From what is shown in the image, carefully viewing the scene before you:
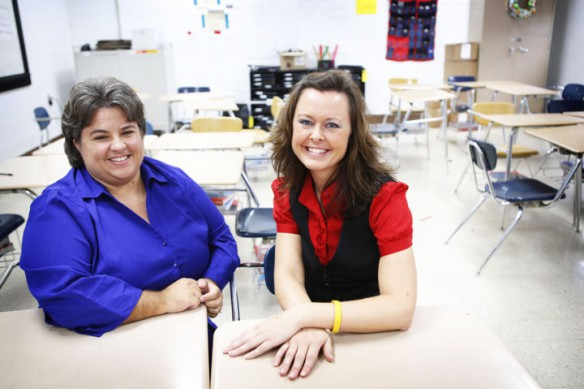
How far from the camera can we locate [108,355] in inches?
40.4

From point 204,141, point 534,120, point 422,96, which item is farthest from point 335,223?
point 422,96

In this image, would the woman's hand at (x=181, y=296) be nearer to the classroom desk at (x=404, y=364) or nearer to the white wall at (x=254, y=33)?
the classroom desk at (x=404, y=364)

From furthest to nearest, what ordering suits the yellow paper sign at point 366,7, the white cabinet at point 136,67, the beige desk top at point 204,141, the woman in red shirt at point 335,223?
the yellow paper sign at point 366,7 < the white cabinet at point 136,67 < the beige desk top at point 204,141 < the woman in red shirt at point 335,223

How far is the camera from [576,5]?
7.01 m

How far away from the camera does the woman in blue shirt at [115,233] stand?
1.13 m

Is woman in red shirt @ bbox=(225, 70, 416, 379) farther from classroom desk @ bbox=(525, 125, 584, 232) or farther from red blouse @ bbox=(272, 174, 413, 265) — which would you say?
classroom desk @ bbox=(525, 125, 584, 232)

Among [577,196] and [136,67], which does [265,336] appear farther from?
[136,67]

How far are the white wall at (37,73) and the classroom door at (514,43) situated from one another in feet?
21.1

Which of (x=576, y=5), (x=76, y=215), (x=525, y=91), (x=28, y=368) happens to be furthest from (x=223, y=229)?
(x=576, y=5)

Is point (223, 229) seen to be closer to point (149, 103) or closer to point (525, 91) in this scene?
point (525, 91)

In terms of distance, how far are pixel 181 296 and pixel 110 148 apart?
47 cm

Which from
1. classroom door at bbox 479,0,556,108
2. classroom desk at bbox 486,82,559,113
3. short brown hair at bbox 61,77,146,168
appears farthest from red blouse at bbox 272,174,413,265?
classroom door at bbox 479,0,556,108

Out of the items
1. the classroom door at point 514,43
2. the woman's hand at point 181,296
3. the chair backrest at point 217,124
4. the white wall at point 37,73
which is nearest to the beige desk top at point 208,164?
the chair backrest at point 217,124

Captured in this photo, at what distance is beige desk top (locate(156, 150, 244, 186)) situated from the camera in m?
2.48
